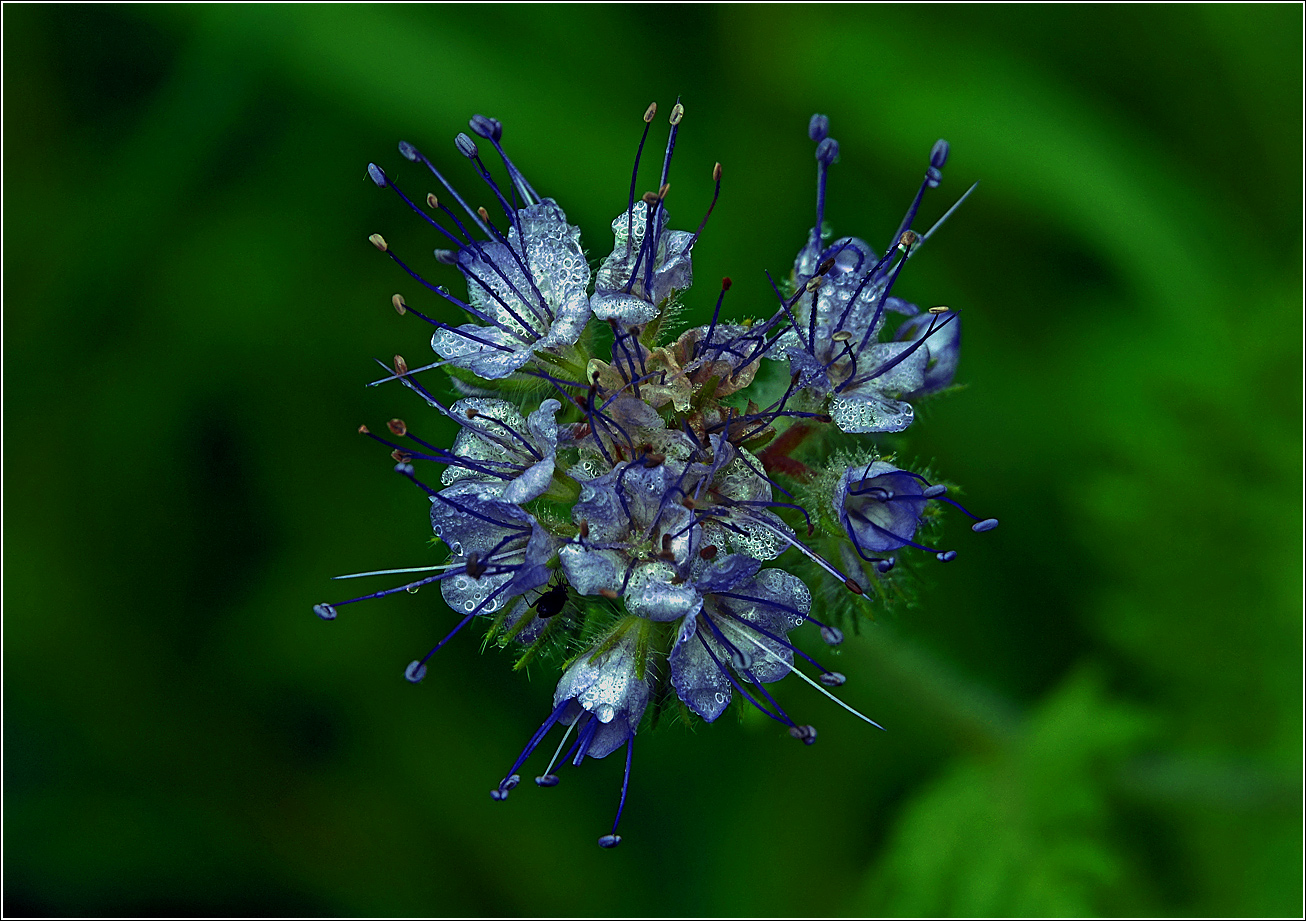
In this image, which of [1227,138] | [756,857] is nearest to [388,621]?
[756,857]

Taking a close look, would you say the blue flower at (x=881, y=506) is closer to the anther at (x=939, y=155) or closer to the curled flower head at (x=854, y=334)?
the curled flower head at (x=854, y=334)

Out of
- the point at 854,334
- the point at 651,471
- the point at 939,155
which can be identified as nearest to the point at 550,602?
the point at 651,471

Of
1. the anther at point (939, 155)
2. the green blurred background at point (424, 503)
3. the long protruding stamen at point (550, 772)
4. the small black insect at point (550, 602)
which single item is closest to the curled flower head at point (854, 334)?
the anther at point (939, 155)

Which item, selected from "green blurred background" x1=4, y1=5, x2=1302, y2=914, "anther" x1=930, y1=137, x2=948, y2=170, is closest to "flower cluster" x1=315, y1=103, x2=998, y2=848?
"anther" x1=930, y1=137, x2=948, y2=170

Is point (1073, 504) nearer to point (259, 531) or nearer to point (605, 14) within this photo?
point (605, 14)

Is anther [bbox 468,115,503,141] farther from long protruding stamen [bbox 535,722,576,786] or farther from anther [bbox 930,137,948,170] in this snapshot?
long protruding stamen [bbox 535,722,576,786]
